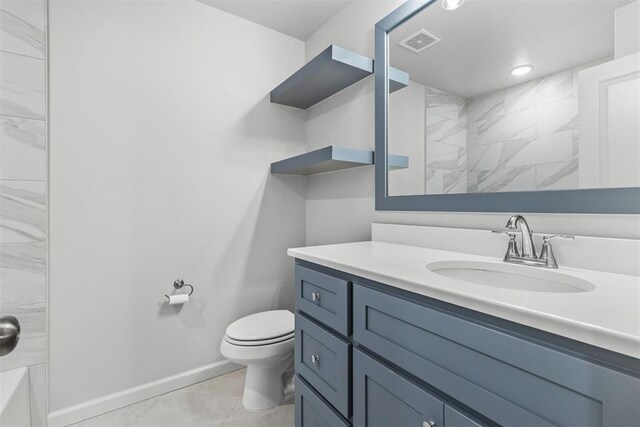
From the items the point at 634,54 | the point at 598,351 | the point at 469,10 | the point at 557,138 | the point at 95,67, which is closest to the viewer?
the point at 598,351

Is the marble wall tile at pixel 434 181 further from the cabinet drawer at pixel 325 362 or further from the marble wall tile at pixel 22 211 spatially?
the marble wall tile at pixel 22 211

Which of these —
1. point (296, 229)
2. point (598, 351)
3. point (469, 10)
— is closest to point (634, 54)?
point (469, 10)

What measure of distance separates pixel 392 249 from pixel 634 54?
1.00 metres

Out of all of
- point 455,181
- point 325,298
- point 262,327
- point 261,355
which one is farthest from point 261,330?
point 455,181

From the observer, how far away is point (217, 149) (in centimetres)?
194

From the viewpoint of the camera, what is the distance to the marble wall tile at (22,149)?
1.32 m

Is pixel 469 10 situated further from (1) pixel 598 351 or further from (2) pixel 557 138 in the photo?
(1) pixel 598 351

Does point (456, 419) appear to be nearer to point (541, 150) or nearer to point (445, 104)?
point (541, 150)

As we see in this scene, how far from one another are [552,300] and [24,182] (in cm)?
201

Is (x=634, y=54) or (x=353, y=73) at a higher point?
(x=353, y=73)

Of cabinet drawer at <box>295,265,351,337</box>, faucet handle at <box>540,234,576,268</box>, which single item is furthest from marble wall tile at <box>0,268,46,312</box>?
faucet handle at <box>540,234,576,268</box>

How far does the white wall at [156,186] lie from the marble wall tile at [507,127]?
1387 mm

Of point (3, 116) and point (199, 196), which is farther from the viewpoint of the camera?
point (199, 196)

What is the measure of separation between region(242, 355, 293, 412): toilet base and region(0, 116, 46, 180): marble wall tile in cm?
143
